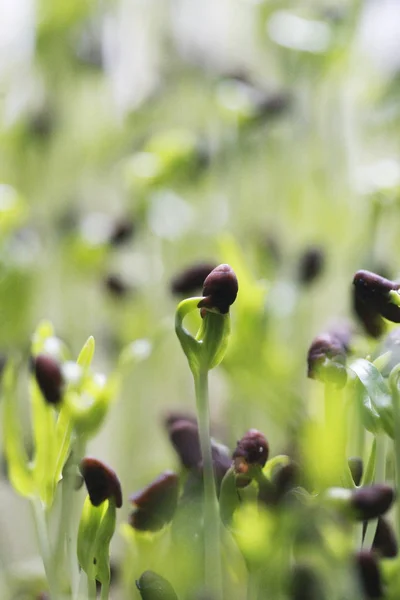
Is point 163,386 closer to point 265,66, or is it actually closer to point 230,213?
point 230,213

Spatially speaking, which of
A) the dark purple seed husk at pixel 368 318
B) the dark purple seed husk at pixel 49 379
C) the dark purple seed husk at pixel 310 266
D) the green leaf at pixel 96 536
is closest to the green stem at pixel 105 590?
the green leaf at pixel 96 536

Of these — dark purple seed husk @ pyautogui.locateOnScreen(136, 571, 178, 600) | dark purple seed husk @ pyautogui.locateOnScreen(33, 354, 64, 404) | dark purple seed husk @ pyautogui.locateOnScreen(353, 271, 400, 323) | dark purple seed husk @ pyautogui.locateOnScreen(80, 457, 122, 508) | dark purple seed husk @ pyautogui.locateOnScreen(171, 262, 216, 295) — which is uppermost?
dark purple seed husk @ pyautogui.locateOnScreen(353, 271, 400, 323)

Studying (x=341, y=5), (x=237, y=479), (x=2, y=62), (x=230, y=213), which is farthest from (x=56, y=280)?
(x=237, y=479)

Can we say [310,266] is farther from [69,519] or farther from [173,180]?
[69,519]

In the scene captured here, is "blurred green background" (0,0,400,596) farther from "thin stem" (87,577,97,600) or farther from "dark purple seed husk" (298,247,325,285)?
"thin stem" (87,577,97,600)

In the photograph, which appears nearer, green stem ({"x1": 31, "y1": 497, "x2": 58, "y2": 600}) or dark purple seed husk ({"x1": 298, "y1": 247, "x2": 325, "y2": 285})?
green stem ({"x1": 31, "y1": 497, "x2": 58, "y2": 600})

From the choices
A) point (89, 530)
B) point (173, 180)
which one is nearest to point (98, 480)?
point (89, 530)

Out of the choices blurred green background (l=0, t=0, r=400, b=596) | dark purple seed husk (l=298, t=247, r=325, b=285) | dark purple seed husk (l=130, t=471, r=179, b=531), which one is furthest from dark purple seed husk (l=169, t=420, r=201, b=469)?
dark purple seed husk (l=298, t=247, r=325, b=285)

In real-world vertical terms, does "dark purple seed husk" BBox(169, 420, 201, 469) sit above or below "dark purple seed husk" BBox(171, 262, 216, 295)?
below
